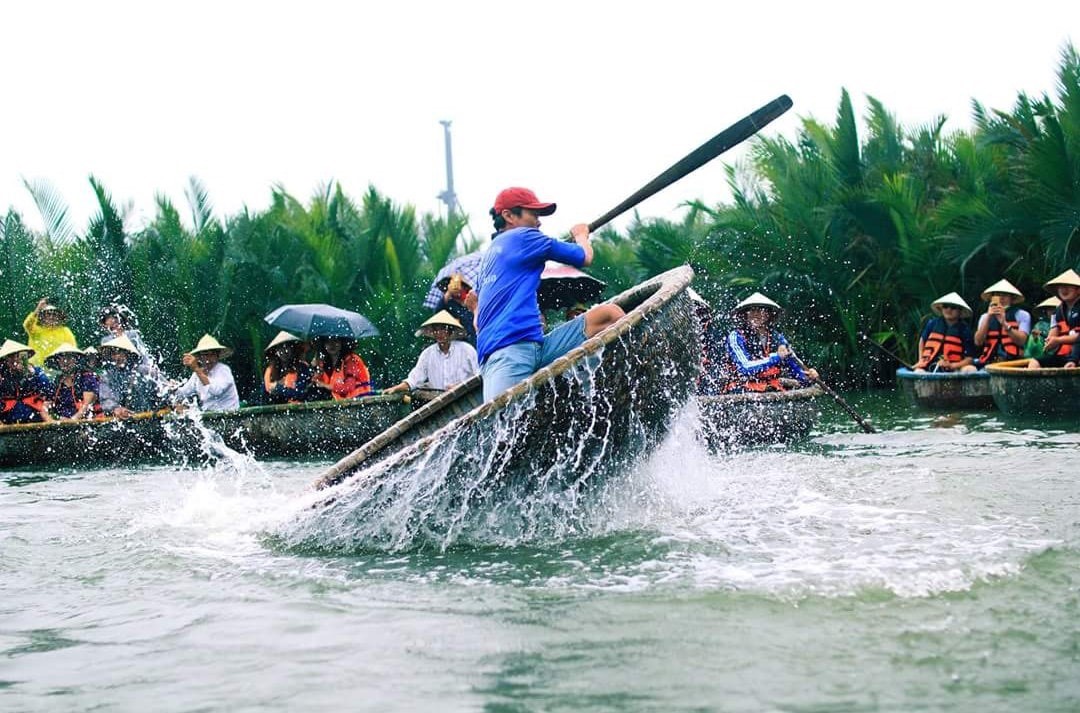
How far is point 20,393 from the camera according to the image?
10.5 meters

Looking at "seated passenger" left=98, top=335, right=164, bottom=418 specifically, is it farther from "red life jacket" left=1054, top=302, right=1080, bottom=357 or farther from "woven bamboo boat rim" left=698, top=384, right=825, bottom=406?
"red life jacket" left=1054, top=302, right=1080, bottom=357

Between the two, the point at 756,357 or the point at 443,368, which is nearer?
the point at 756,357

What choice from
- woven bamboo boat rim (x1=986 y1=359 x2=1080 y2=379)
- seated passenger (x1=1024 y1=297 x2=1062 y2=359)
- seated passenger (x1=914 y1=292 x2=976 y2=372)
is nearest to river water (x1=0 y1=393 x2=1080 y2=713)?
woven bamboo boat rim (x1=986 y1=359 x2=1080 y2=379)

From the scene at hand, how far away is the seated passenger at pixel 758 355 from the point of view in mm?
9211

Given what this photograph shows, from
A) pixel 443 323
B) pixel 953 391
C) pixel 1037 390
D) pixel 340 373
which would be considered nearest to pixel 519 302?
pixel 443 323

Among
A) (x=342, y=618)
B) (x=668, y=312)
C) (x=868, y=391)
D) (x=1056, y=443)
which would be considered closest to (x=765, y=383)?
(x=1056, y=443)

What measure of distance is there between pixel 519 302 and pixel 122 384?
666cm

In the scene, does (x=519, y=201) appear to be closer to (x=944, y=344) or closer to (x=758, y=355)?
(x=758, y=355)

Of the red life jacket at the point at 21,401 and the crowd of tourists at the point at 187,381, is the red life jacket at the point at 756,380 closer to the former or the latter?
the crowd of tourists at the point at 187,381

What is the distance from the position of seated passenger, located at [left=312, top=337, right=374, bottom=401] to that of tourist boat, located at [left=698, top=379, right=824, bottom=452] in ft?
11.8

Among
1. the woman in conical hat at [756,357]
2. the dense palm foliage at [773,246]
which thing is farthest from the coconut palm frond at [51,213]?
the woman in conical hat at [756,357]

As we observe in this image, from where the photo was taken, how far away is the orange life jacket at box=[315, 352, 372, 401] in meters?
10.9

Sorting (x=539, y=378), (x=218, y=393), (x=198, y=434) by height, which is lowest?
(x=539, y=378)

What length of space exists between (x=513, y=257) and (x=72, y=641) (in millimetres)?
2388
